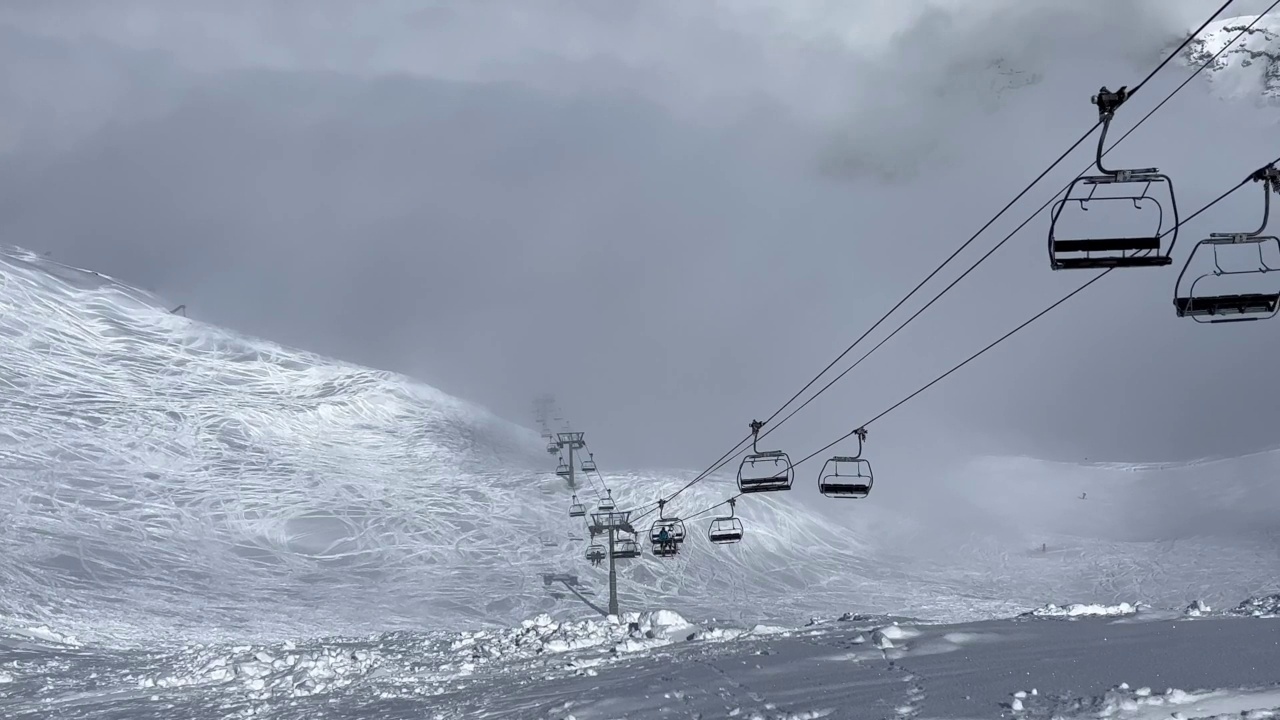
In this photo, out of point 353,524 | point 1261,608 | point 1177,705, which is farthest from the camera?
point 353,524

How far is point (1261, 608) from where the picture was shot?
2877cm

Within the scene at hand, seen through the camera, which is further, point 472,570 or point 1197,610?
point 472,570

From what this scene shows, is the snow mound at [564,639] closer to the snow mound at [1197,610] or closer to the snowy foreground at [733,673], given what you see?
the snowy foreground at [733,673]

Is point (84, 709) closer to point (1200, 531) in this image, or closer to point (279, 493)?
point (279, 493)

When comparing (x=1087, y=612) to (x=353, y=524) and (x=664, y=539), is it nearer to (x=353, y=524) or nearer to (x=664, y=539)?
(x=664, y=539)

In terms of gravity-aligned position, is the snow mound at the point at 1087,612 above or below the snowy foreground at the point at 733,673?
above

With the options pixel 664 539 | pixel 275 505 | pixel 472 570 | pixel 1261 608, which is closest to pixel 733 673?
pixel 664 539

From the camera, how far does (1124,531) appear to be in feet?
271

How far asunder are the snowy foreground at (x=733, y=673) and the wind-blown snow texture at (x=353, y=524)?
15.5 metres

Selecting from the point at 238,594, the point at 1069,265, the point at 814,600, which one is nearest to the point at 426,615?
the point at 238,594

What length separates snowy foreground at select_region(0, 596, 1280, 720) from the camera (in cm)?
1809

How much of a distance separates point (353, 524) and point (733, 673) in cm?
5026

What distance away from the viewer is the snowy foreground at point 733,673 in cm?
1809

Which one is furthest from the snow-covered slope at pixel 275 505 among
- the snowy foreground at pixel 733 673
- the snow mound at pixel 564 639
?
the snow mound at pixel 564 639
